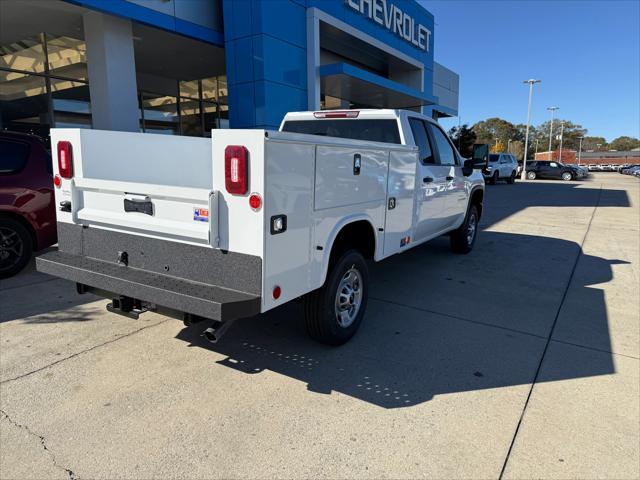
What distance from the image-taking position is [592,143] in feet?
482

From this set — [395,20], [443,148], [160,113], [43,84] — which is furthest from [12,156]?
[395,20]

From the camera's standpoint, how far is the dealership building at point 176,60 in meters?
10.2

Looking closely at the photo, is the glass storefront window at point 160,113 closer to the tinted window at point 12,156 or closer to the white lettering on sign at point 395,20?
the white lettering on sign at point 395,20

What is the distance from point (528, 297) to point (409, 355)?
97.1 inches

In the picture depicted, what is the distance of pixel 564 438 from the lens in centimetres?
284

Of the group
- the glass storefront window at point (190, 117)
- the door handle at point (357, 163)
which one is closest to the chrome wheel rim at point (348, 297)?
the door handle at point (357, 163)

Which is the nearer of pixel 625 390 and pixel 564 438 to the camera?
pixel 564 438

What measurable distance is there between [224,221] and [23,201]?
4333mm

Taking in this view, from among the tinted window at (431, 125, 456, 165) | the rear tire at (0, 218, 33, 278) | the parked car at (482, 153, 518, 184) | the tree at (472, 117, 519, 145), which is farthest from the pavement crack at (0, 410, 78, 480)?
the tree at (472, 117, 519, 145)

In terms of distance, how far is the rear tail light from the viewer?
273 centimetres

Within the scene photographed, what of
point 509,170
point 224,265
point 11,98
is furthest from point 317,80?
point 509,170

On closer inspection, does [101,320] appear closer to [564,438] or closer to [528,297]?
[564,438]

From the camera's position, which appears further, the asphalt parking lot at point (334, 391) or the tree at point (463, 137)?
the tree at point (463, 137)

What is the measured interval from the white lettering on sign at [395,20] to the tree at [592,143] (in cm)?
13184
